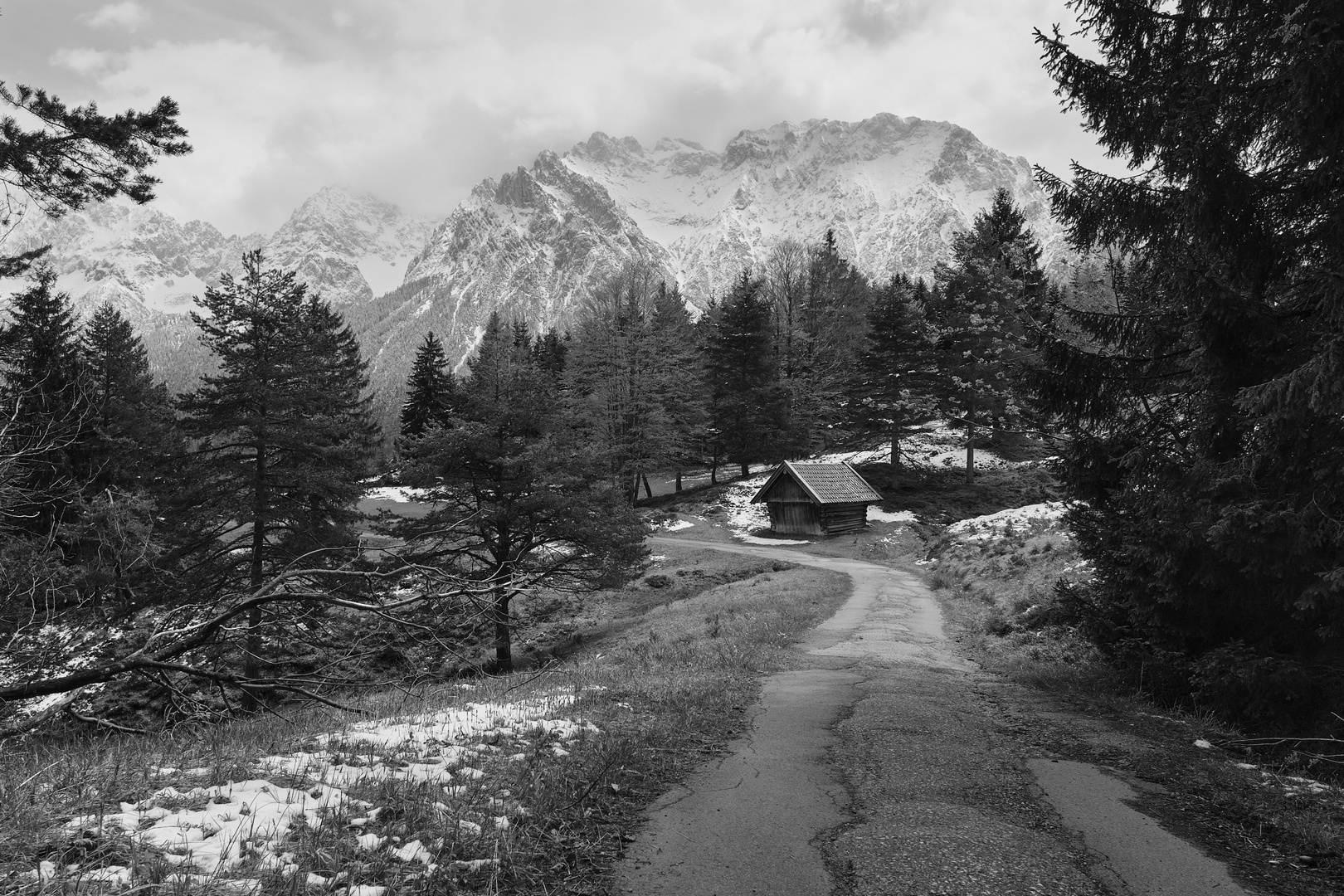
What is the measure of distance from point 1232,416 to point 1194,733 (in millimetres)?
3620

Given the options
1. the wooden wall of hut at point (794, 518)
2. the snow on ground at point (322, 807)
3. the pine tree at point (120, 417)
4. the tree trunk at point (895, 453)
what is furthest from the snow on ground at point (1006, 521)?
the pine tree at point (120, 417)

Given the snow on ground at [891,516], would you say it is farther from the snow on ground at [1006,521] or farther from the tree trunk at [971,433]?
the snow on ground at [1006,521]

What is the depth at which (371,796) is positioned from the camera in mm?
4461

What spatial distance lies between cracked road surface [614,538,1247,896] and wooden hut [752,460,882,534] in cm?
3028

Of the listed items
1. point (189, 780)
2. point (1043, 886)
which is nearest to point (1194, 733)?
point (1043, 886)

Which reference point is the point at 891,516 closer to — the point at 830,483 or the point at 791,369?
the point at 830,483

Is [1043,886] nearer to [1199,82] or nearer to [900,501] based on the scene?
[1199,82]

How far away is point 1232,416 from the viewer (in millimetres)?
7820

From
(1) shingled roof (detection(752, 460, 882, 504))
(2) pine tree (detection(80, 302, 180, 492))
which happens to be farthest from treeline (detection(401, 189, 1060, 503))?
(2) pine tree (detection(80, 302, 180, 492))

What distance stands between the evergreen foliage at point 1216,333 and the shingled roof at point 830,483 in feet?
93.4

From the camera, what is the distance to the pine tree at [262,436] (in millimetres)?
18391

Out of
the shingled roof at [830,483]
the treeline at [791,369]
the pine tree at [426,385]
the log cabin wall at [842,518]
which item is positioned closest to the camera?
the shingled roof at [830,483]

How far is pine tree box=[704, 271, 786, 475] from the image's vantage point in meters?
49.7

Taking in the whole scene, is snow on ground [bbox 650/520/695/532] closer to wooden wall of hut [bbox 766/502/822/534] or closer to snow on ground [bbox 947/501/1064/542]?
wooden wall of hut [bbox 766/502/822/534]
